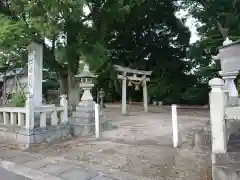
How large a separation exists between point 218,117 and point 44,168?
3022mm

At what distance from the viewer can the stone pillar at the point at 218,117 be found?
301 centimetres

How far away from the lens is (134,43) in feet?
62.1

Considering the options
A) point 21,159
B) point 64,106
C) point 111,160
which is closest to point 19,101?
point 64,106

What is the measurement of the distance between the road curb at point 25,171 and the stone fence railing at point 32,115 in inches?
55.3

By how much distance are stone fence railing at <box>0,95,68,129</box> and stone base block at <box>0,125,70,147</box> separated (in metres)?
0.13

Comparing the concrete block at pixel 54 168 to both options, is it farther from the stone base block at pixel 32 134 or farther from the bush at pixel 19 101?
the bush at pixel 19 101

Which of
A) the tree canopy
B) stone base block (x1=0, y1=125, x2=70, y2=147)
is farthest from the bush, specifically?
the tree canopy

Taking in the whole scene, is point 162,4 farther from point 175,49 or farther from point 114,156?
point 114,156

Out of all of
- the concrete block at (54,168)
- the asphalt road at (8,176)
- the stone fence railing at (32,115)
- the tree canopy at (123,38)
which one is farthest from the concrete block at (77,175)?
the tree canopy at (123,38)

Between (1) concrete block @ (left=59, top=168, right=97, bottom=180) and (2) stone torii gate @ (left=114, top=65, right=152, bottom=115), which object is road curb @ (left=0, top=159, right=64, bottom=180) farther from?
(2) stone torii gate @ (left=114, top=65, right=152, bottom=115)

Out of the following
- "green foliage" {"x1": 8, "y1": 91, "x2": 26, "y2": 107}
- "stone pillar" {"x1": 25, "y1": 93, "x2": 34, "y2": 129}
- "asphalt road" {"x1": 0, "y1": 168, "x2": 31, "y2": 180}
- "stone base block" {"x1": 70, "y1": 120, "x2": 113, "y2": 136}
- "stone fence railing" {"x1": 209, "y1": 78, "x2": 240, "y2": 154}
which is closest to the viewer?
"stone fence railing" {"x1": 209, "y1": 78, "x2": 240, "y2": 154}

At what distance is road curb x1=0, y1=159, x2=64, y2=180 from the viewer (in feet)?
12.1

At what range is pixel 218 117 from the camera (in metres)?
3.04

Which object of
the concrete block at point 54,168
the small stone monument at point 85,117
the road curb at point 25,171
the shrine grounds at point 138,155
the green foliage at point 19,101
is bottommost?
the road curb at point 25,171
